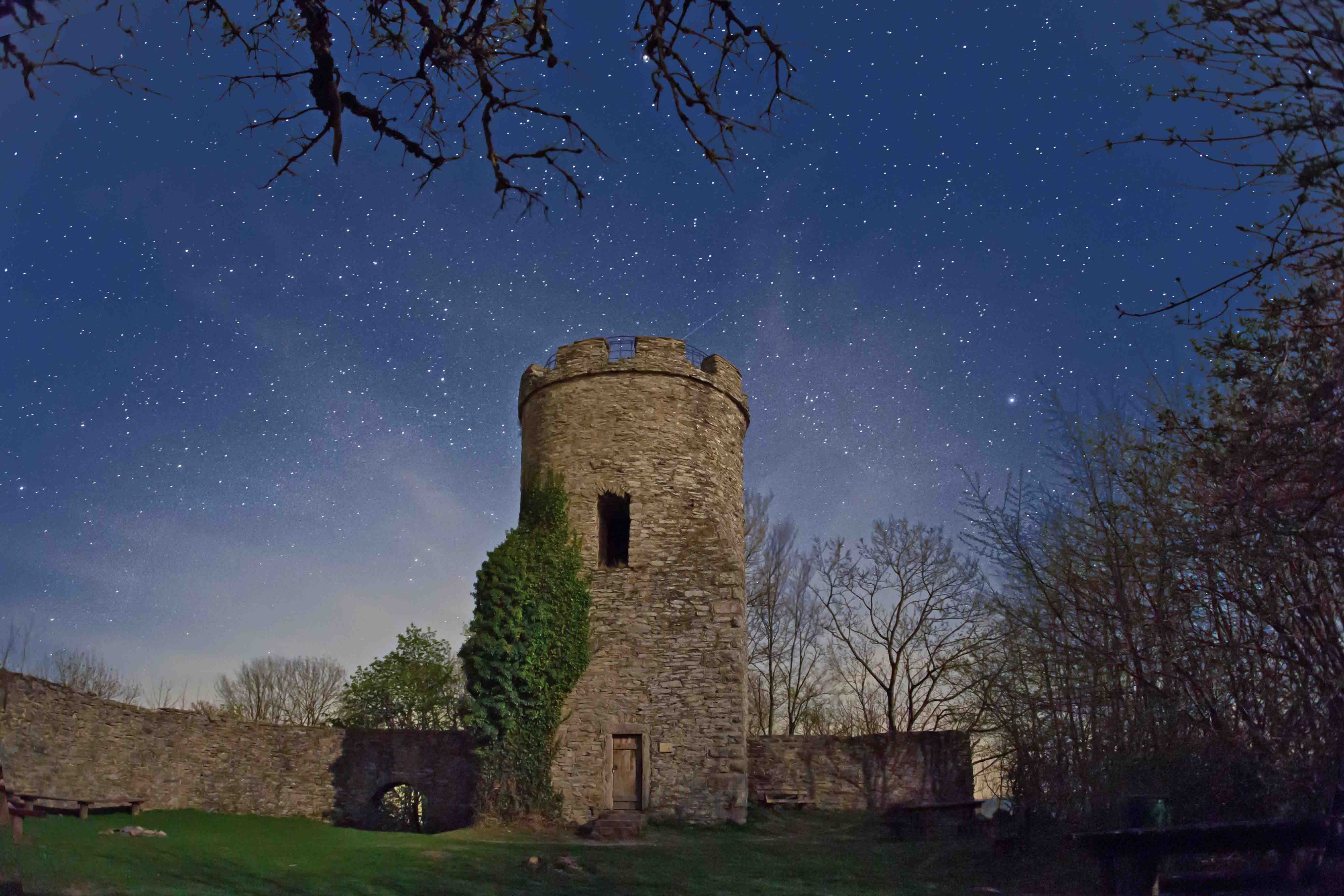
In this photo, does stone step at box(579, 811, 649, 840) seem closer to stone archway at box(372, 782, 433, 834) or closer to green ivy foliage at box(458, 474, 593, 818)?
green ivy foliage at box(458, 474, 593, 818)

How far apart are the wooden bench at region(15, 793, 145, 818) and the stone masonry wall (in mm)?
194

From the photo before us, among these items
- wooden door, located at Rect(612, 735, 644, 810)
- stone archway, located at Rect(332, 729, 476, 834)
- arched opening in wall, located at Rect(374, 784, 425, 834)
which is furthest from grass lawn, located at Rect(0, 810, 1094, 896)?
arched opening in wall, located at Rect(374, 784, 425, 834)

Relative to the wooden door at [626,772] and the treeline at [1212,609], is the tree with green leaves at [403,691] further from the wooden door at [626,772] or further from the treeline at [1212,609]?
the treeline at [1212,609]

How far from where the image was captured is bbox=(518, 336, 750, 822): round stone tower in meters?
14.0

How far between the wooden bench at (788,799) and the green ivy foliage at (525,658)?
12.4 feet

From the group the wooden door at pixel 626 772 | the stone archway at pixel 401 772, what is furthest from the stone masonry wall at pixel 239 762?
the wooden door at pixel 626 772

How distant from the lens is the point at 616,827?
12664mm

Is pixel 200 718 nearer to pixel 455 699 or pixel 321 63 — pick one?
pixel 455 699

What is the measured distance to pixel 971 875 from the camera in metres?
9.69

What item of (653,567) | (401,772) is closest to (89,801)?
(401,772)

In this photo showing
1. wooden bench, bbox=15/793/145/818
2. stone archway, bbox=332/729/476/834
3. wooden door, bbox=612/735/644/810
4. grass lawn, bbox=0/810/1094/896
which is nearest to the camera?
grass lawn, bbox=0/810/1094/896

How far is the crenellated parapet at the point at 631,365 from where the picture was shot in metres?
16.2

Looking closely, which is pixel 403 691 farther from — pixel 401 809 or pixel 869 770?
pixel 869 770

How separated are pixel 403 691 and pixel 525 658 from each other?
1156 centimetres
